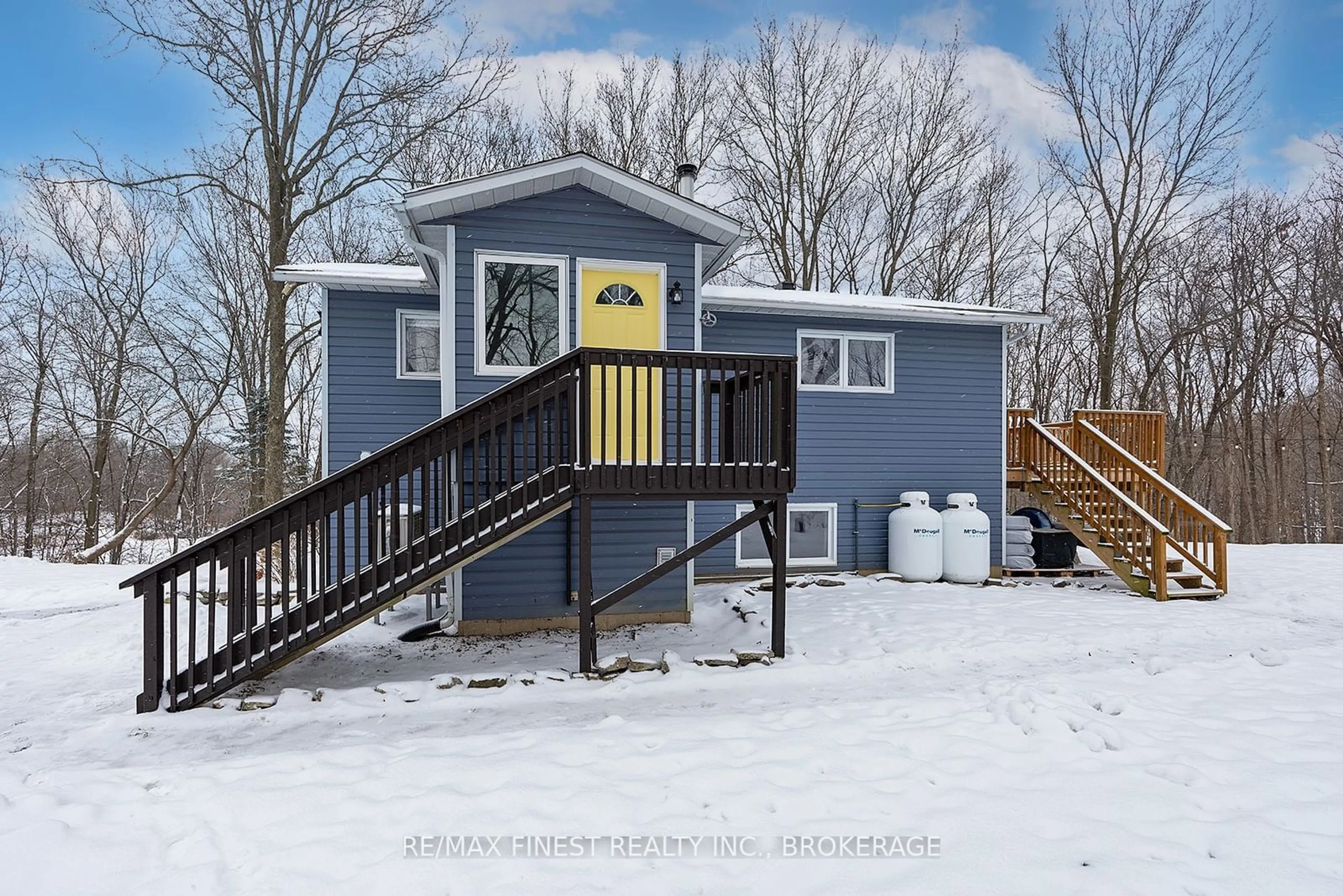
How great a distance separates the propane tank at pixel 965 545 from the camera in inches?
361

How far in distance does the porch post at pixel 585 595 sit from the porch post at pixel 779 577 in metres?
1.49

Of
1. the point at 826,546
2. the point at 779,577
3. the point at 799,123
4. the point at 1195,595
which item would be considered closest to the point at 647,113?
the point at 799,123

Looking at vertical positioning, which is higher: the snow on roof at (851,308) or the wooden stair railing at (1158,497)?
the snow on roof at (851,308)

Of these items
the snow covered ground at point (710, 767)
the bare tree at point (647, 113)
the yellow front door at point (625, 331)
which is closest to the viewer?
the snow covered ground at point (710, 767)

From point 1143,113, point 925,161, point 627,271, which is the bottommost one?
point 627,271

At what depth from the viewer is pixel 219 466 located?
63.5 feet

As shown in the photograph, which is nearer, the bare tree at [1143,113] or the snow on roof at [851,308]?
the snow on roof at [851,308]

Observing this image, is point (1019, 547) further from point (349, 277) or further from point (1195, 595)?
point (349, 277)

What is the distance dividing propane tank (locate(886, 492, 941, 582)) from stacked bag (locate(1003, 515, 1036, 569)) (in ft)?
5.05

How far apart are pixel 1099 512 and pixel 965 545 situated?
176 cm

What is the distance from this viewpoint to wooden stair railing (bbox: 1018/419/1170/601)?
839 centimetres

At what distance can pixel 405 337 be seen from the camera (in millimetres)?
8141

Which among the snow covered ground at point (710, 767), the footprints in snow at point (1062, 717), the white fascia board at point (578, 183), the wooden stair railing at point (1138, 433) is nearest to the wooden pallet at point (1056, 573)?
the wooden stair railing at point (1138, 433)

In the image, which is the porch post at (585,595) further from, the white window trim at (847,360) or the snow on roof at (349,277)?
the white window trim at (847,360)
